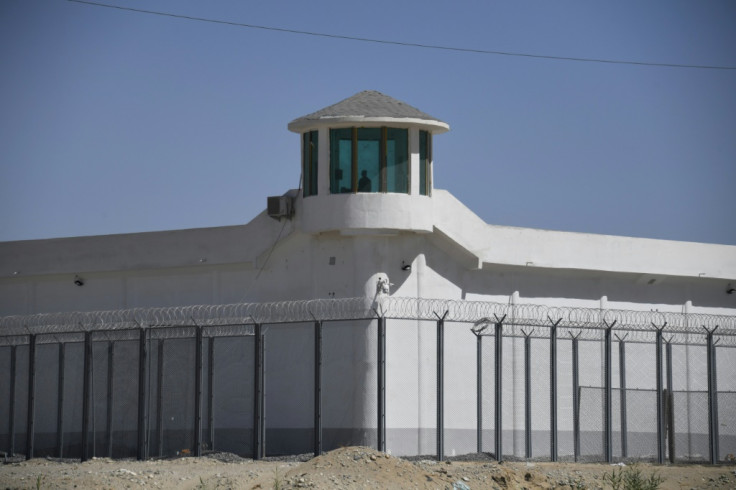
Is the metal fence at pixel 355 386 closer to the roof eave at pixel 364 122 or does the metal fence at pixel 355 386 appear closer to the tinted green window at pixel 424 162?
the tinted green window at pixel 424 162

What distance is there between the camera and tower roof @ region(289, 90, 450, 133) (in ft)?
89.8

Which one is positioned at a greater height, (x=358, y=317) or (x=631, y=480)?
(x=358, y=317)

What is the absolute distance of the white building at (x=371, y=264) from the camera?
27484 mm

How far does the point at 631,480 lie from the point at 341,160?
31.5ft

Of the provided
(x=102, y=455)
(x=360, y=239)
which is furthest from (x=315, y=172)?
(x=102, y=455)

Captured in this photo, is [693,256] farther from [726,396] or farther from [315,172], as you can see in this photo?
[315,172]

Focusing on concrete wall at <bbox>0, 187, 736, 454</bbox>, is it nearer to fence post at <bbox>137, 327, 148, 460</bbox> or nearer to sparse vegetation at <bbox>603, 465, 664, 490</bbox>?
fence post at <bbox>137, 327, 148, 460</bbox>

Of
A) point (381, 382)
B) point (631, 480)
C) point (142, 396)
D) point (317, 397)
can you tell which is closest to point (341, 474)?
point (381, 382)

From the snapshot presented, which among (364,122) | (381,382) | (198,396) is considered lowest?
(198,396)

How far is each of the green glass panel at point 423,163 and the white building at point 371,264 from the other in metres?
0.03

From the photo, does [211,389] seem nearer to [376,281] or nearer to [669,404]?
[376,281]

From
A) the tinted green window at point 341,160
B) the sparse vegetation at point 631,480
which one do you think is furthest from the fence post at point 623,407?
the tinted green window at point 341,160

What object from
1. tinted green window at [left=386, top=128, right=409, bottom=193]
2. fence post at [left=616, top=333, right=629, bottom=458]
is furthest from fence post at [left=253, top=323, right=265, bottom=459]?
fence post at [left=616, top=333, right=629, bottom=458]

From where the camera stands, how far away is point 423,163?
92.0 feet
